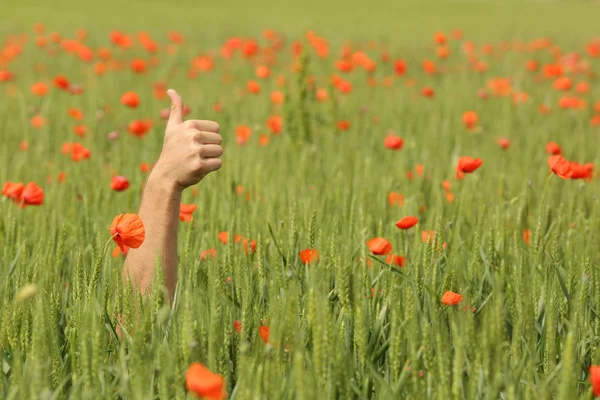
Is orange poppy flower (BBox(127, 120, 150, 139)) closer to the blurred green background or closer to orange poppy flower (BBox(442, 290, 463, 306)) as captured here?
orange poppy flower (BBox(442, 290, 463, 306))

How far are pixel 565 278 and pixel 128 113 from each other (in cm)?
355

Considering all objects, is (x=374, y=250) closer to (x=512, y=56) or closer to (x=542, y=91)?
(x=542, y=91)

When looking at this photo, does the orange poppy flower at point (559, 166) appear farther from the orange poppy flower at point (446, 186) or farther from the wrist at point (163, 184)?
the wrist at point (163, 184)

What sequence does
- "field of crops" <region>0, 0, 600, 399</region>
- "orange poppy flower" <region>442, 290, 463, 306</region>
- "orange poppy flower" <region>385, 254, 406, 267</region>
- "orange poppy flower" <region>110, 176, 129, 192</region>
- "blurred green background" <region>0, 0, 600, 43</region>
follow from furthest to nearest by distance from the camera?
1. "blurred green background" <region>0, 0, 600, 43</region>
2. "orange poppy flower" <region>110, 176, 129, 192</region>
3. "orange poppy flower" <region>385, 254, 406, 267</region>
4. "orange poppy flower" <region>442, 290, 463, 306</region>
5. "field of crops" <region>0, 0, 600, 399</region>

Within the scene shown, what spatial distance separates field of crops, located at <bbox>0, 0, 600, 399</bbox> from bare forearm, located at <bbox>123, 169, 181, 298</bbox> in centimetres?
5

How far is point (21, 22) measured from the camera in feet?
36.9

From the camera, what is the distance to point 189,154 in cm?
185

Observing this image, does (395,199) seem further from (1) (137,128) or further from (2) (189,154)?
(1) (137,128)

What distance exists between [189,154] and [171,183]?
9 centimetres

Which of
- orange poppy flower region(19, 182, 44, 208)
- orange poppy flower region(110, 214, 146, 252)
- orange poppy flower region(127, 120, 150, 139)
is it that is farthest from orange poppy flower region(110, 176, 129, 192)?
orange poppy flower region(127, 120, 150, 139)

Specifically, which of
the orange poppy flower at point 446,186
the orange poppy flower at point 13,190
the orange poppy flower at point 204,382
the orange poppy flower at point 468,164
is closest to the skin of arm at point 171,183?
the orange poppy flower at point 13,190

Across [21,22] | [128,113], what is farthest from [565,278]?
[21,22]

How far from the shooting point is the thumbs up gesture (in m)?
1.84

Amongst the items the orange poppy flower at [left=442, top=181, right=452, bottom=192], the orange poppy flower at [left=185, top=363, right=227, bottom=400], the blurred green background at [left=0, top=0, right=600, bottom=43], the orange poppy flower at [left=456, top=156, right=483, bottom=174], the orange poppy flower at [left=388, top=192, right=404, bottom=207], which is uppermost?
the orange poppy flower at [left=185, top=363, right=227, bottom=400]
